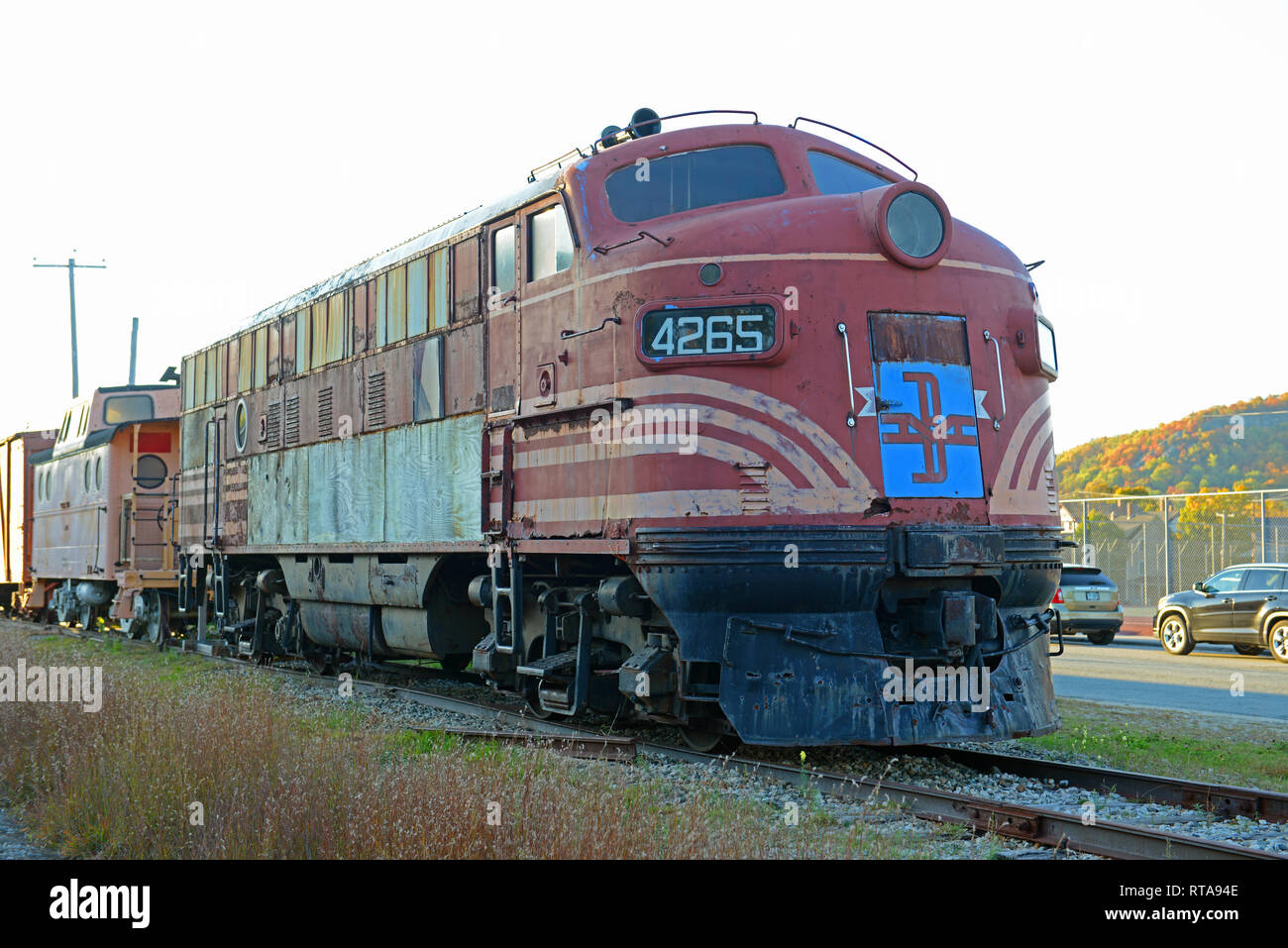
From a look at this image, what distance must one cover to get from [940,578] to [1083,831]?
2.24 metres

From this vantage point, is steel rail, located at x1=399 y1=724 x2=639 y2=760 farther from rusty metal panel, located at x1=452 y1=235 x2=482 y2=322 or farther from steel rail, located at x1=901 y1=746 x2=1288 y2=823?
rusty metal panel, located at x1=452 y1=235 x2=482 y2=322

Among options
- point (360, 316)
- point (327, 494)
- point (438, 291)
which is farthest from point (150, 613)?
point (438, 291)

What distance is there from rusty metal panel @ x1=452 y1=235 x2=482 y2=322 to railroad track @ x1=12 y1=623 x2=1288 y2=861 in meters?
3.43

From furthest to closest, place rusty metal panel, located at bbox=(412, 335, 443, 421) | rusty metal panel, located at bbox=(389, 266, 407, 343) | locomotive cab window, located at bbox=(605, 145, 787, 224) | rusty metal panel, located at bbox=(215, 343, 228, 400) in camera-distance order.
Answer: rusty metal panel, located at bbox=(215, 343, 228, 400), rusty metal panel, located at bbox=(389, 266, 407, 343), rusty metal panel, located at bbox=(412, 335, 443, 421), locomotive cab window, located at bbox=(605, 145, 787, 224)

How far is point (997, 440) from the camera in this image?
8.41 m

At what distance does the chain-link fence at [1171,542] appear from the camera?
25.2 metres

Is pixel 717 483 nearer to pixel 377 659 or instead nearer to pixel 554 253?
pixel 554 253

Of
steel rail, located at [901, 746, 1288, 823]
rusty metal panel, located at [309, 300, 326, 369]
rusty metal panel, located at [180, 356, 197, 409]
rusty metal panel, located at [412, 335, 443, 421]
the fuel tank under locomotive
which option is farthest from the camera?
rusty metal panel, located at [180, 356, 197, 409]

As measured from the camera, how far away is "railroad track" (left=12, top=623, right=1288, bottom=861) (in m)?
5.90

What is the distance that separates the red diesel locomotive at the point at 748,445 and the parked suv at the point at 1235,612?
38.9 feet

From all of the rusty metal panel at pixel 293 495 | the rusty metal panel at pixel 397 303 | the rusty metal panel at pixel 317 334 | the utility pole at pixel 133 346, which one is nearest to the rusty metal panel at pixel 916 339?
the rusty metal panel at pixel 397 303

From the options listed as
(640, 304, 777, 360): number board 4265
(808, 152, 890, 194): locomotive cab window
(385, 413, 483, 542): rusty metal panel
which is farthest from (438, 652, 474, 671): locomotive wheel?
(808, 152, 890, 194): locomotive cab window

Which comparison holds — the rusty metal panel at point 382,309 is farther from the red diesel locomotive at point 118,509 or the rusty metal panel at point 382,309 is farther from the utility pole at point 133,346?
the utility pole at point 133,346
